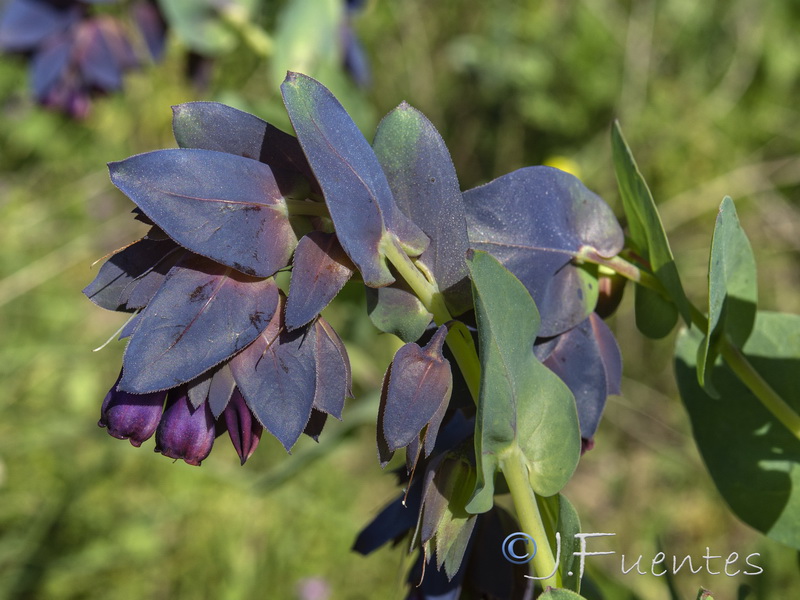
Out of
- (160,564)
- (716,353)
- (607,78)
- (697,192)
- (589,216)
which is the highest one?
(589,216)

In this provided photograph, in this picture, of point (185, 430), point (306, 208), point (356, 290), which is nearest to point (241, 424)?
point (185, 430)

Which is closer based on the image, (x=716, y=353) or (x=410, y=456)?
(x=410, y=456)

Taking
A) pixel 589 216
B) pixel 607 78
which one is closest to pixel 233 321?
pixel 589 216

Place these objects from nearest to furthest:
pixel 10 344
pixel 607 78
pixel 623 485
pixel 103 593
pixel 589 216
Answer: pixel 589 216 → pixel 103 593 → pixel 623 485 → pixel 10 344 → pixel 607 78

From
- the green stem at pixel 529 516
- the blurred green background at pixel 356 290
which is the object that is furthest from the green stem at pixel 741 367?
the blurred green background at pixel 356 290

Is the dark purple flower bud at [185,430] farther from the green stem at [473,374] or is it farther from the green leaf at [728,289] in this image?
the green leaf at [728,289]

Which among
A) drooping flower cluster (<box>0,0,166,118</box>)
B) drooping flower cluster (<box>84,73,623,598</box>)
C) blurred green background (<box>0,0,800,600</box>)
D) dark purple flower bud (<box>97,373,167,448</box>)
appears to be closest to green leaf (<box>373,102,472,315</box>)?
drooping flower cluster (<box>84,73,623,598</box>)

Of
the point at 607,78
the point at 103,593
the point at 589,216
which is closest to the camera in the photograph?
the point at 589,216

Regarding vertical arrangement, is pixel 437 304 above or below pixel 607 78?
above

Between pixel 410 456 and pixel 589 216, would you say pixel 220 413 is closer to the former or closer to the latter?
pixel 410 456
